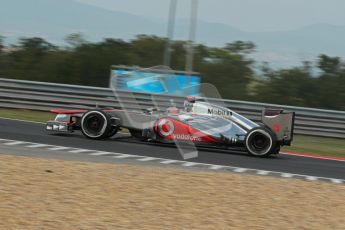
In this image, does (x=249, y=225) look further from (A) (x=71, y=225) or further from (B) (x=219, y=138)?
(B) (x=219, y=138)

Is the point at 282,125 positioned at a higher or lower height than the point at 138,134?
higher

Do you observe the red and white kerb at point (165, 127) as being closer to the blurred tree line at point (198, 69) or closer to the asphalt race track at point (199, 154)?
the asphalt race track at point (199, 154)

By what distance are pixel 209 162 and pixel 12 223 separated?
6.14m

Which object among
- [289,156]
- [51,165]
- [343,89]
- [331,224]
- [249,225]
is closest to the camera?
[249,225]

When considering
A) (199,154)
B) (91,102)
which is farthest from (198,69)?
(199,154)

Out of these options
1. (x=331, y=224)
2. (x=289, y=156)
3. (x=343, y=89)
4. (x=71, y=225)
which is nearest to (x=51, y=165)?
(x=71, y=225)

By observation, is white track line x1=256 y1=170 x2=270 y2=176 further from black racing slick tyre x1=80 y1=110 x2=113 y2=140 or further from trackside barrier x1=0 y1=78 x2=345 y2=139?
trackside barrier x1=0 y1=78 x2=345 y2=139

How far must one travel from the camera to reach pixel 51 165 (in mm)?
7984

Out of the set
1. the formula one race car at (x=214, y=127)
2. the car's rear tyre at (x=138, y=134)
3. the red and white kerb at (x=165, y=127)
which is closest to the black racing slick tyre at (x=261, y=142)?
the formula one race car at (x=214, y=127)

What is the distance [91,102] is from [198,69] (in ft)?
32.9

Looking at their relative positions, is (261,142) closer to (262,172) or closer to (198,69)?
(262,172)

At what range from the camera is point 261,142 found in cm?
1221

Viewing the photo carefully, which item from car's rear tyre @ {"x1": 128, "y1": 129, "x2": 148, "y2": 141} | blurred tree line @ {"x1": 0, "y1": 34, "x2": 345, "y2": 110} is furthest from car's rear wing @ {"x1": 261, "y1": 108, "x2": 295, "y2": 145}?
blurred tree line @ {"x1": 0, "y1": 34, "x2": 345, "y2": 110}

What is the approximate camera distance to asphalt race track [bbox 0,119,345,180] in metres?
11.1
